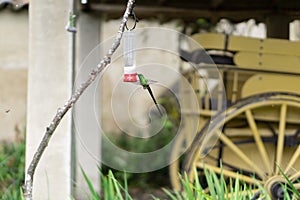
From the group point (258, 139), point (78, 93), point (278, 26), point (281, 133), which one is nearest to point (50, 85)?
point (78, 93)

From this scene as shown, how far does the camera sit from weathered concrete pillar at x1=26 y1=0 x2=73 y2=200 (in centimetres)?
354

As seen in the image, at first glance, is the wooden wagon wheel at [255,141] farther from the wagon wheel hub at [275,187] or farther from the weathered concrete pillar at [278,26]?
the weathered concrete pillar at [278,26]

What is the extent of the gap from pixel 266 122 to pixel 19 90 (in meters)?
3.86

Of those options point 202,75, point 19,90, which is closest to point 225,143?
point 202,75

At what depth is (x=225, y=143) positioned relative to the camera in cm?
417

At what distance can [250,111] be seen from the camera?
13.1ft

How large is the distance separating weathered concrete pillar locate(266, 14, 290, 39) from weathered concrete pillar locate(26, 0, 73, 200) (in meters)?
1.59

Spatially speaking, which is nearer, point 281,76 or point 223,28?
point 281,76

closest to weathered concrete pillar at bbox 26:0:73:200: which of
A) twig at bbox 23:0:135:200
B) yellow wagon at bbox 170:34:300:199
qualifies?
yellow wagon at bbox 170:34:300:199

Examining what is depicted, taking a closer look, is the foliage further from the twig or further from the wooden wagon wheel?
the wooden wagon wheel

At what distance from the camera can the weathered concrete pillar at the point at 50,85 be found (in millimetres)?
3535

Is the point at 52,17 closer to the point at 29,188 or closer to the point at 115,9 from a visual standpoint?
the point at 115,9

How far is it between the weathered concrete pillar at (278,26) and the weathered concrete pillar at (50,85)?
62.7 inches

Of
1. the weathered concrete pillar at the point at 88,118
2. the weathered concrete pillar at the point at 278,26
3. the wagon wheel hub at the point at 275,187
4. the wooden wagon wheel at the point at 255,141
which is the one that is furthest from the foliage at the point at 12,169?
the weathered concrete pillar at the point at 278,26
